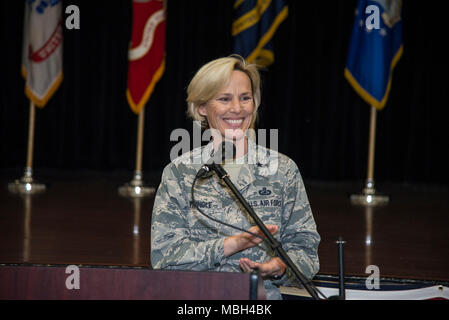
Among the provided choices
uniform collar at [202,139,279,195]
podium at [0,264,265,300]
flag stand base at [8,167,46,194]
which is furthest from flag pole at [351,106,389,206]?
podium at [0,264,265,300]

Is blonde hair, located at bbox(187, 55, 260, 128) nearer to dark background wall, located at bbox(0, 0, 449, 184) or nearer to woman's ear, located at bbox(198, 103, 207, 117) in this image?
woman's ear, located at bbox(198, 103, 207, 117)

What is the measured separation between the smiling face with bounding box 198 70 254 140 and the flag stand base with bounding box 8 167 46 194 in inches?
194

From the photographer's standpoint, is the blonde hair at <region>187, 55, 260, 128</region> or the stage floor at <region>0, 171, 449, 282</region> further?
the stage floor at <region>0, 171, 449, 282</region>

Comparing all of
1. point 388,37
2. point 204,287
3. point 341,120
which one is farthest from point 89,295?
point 341,120

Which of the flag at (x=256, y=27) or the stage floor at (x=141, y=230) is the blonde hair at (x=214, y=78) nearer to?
the stage floor at (x=141, y=230)

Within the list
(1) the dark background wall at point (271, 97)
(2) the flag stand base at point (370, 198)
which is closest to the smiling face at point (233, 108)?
(2) the flag stand base at point (370, 198)

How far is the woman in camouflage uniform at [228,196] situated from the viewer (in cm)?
191

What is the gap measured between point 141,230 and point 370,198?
272 centimetres

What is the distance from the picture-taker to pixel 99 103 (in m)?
8.54

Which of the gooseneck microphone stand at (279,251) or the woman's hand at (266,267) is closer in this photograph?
the gooseneck microphone stand at (279,251)

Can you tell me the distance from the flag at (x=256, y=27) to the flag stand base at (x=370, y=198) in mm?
1658

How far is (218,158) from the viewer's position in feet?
5.87

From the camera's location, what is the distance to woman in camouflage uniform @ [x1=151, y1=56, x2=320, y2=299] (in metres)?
1.91

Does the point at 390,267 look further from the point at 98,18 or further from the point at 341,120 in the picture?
the point at 98,18
